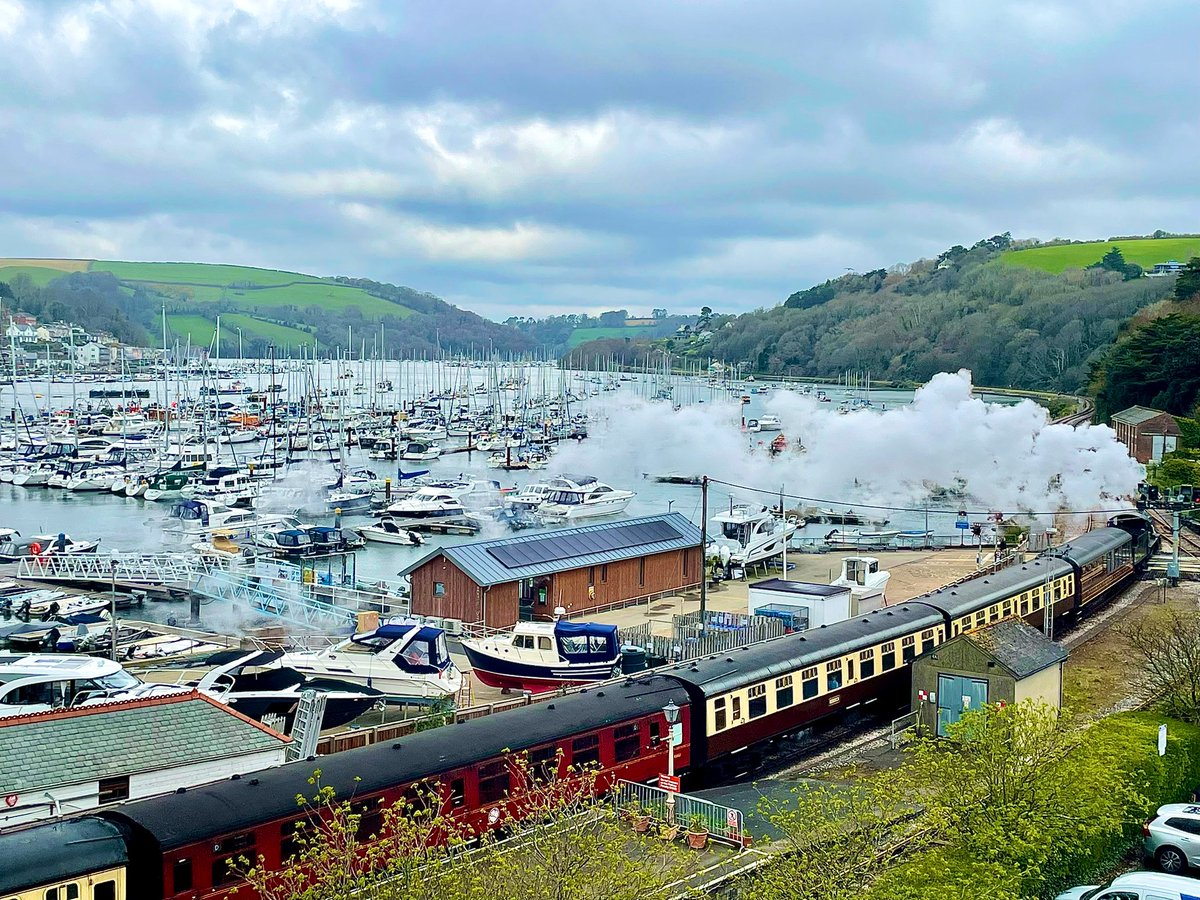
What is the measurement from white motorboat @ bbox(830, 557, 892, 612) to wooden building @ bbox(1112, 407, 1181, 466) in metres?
42.0

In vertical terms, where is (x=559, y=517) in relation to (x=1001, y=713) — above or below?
below

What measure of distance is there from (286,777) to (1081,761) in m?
12.3

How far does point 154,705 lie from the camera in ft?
63.5

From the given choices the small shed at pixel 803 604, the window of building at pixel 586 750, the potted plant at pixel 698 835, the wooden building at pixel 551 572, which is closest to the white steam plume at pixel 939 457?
the wooden building at pixel 551 572

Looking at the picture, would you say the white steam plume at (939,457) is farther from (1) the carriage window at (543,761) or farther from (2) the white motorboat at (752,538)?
(1) the carriage window at (543,761)

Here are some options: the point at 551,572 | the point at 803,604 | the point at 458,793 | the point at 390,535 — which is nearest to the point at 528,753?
the point at 458,793

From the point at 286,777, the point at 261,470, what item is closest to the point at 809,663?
the point at 286,777

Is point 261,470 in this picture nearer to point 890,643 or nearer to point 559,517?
point 559,517

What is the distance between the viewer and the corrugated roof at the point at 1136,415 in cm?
7894

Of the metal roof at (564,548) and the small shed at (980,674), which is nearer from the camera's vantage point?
the small shed at (980,674)

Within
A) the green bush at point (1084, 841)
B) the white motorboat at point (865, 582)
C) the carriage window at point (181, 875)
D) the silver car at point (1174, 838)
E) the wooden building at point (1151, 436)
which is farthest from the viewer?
the wooden building at point (1151, 436)

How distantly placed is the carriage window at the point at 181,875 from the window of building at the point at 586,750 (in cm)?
724

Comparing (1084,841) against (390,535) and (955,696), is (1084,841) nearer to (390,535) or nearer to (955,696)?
(955,696)

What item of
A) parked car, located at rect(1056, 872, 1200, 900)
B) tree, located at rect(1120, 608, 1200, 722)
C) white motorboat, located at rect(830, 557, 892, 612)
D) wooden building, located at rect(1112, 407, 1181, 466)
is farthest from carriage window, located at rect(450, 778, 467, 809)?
wooden building, located at rect(1112, 407, 1181, 466)
